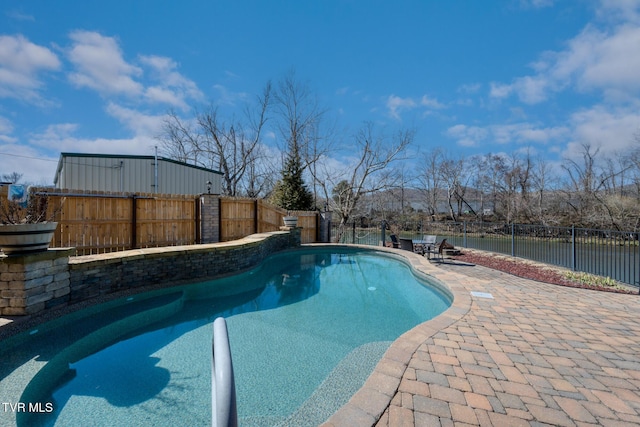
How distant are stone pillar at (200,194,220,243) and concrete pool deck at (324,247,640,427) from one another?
7254 mm

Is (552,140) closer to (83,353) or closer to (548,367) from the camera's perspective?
(548,367)

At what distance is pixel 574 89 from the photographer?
11844 mm

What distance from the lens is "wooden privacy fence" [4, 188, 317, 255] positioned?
6.32m

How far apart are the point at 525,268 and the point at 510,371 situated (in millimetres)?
6497

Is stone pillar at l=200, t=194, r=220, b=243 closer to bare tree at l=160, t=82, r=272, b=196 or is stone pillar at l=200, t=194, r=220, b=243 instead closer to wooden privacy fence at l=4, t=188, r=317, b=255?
wooden privacy fence at l=4, t=188, r=317, b=255

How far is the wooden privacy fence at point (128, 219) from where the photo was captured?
6316 mm

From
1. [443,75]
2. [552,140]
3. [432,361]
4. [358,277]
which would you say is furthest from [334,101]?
[552,140]

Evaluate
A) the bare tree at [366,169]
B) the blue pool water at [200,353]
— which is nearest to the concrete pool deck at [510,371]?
→ the blue pool water at [200,353]

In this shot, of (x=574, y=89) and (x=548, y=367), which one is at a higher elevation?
(x=574, y=89)

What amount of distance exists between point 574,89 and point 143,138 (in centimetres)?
2581

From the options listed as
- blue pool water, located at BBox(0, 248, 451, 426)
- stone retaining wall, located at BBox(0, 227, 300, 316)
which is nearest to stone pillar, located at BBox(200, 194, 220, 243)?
stone retaining wall, located at BBox(0, 227, 300, 316)

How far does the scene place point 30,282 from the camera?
373cm

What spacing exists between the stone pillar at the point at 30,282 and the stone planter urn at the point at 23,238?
9 cm

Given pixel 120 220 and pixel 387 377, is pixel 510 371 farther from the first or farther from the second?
pixel 120 220
